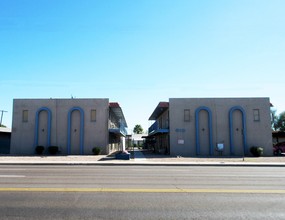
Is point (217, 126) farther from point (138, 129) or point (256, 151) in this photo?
point (138, 129)

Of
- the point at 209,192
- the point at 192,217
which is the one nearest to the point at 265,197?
the point at 209,192

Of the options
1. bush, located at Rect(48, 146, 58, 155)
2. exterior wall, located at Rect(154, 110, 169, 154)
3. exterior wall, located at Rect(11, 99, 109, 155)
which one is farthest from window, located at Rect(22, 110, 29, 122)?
exterior wall, located at Rect(154, 110, 169, 154)

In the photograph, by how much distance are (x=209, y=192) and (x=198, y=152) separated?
2284cm

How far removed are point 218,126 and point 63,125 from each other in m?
17.7

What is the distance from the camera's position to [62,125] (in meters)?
32.3

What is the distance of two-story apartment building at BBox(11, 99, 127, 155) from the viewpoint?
105ft

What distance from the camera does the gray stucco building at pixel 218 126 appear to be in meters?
31.0

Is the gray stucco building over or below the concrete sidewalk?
over

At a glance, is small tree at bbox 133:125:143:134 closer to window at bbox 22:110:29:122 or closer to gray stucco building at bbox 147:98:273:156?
window at bbox 22:110:29:122

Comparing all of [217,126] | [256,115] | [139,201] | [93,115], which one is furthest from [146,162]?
[256,115]

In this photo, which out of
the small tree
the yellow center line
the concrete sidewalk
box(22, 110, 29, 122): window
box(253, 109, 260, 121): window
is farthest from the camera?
the small tree

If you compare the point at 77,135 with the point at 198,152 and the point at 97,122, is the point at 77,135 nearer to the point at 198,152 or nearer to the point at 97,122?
the point at 97,122

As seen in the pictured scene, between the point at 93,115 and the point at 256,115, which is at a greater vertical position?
the point at 93,115

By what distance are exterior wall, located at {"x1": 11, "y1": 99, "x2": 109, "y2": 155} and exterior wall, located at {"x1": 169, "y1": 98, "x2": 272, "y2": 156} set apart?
27.1ft
